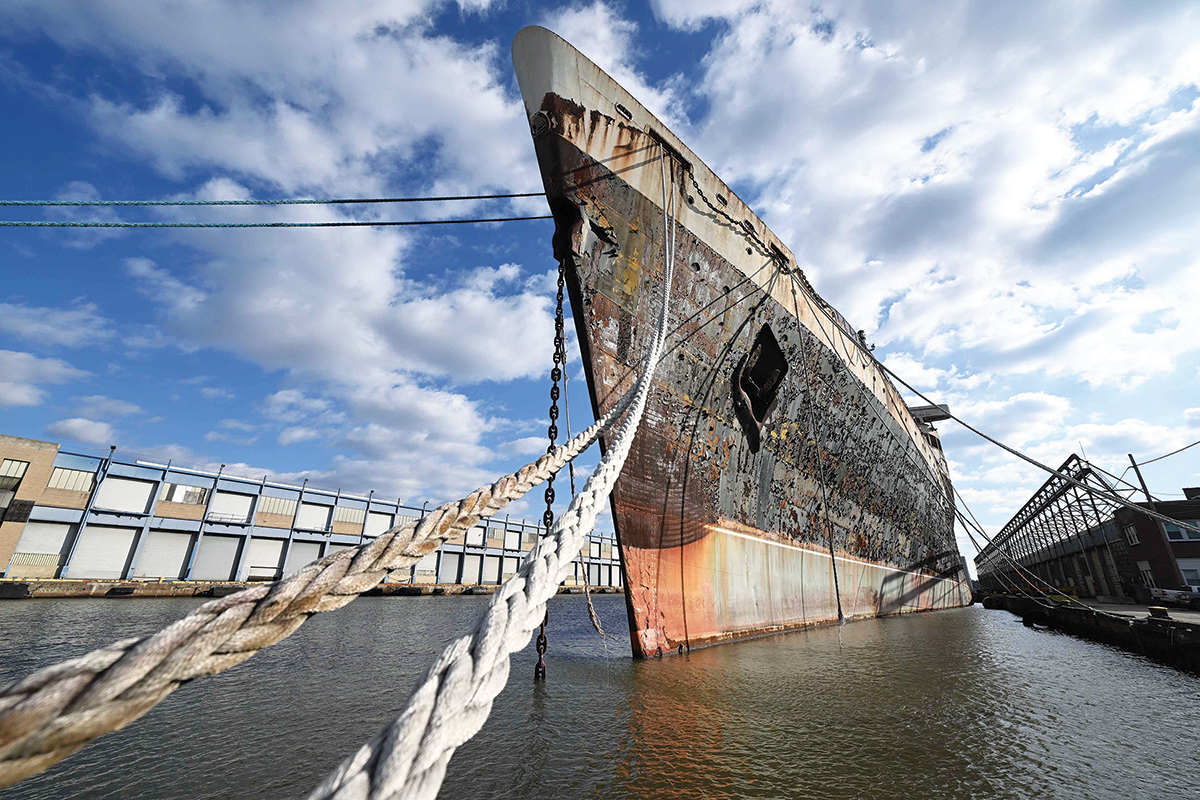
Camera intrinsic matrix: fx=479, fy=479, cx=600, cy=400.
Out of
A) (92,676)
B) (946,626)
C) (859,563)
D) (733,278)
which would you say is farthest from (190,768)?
(946,626)

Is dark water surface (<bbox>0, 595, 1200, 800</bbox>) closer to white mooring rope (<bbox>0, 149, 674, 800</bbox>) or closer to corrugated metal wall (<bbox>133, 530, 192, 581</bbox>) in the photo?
white mooring rope (<bbox>0, 149, 674, 800</bbox>)

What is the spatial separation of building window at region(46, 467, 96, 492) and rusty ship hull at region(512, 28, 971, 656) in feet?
89.1

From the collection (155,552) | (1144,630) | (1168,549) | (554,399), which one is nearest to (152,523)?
(155,552)

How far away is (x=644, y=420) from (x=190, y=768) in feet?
16.4

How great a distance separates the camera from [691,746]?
3455mm

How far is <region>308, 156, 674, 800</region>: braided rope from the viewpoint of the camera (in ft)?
3.45

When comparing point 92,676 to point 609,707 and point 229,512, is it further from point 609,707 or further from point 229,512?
point 229,512

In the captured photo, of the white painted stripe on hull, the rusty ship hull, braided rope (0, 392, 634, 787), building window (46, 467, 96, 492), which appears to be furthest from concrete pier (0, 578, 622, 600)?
braided rope (0, 392, 634, 787)

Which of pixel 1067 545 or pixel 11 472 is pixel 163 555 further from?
pixel 1067 545

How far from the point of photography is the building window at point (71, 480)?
2031 cm

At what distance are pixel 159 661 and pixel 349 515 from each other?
3513 centimetres

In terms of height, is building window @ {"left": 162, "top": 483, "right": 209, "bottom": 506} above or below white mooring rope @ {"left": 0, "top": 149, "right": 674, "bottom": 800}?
above

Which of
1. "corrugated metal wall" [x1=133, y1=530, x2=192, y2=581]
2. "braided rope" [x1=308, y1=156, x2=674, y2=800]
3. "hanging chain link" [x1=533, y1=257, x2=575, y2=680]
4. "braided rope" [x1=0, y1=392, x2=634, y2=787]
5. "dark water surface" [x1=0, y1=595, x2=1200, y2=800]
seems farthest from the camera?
"corrugated metal wall" [x1=133, y1=530, x2=192, y2=581]

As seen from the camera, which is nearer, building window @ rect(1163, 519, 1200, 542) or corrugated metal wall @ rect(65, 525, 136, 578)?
building window @ rect(1163, 519, 1200, 542)
